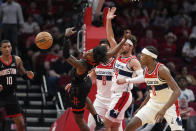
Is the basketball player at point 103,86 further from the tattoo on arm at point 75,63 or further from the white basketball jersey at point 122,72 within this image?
the tattoo on arm at point 75,63

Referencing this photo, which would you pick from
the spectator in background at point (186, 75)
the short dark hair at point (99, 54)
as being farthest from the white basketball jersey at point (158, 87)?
the spectator in background at point (186, 75)

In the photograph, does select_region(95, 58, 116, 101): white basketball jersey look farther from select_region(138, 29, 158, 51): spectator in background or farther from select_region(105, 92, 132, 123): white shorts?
select_region(138, 29, 158, 51): spectator in background

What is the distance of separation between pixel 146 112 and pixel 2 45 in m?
3.52

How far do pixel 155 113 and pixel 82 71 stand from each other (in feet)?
5.07

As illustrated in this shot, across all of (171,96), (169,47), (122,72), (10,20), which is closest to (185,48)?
(169,47)

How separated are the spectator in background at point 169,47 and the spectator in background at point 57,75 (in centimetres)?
366

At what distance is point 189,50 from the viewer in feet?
48.9

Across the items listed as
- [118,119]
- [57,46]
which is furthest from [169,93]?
[57,46]

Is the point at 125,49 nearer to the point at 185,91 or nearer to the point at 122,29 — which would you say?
the point at 122,29

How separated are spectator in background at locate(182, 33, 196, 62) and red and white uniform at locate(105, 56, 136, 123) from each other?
270 inches

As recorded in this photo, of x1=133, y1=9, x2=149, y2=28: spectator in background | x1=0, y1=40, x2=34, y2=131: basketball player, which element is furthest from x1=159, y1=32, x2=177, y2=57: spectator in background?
x1=0, y1=40, x2=34, y2=131: basketball player

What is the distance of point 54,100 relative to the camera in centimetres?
1234

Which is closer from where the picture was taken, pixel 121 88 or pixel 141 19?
pixel 121 88

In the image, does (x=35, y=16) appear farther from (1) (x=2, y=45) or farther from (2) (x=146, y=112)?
(2) (x=146, y=112)
